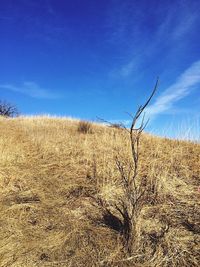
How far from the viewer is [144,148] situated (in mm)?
8398

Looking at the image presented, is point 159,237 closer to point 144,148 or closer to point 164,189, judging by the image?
point 164,189

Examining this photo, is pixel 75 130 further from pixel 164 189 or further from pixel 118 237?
pixel 118 237

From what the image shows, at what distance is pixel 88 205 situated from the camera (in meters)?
5.39

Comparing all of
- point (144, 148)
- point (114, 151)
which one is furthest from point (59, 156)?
point (144, 148)

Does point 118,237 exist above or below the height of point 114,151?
below

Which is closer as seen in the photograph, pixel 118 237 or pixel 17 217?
pixel 118 237

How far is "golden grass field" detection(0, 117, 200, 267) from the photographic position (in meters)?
3.96

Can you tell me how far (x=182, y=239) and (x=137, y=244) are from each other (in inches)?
23.8

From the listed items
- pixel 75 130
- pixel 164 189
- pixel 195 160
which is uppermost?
pixel 75 130

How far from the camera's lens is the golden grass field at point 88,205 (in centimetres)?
396

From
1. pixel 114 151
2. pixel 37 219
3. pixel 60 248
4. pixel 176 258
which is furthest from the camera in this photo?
pixel 114 151

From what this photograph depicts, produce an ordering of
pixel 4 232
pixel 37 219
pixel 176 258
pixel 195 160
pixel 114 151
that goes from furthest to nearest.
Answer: pixel 114 151, pixel 195 160, pixel 37 219, pixel 4 232, pixel 176 258

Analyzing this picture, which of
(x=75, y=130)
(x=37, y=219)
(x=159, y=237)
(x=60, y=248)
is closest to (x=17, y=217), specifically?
(x=37, y=219)

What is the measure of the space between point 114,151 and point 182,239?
414 cm
